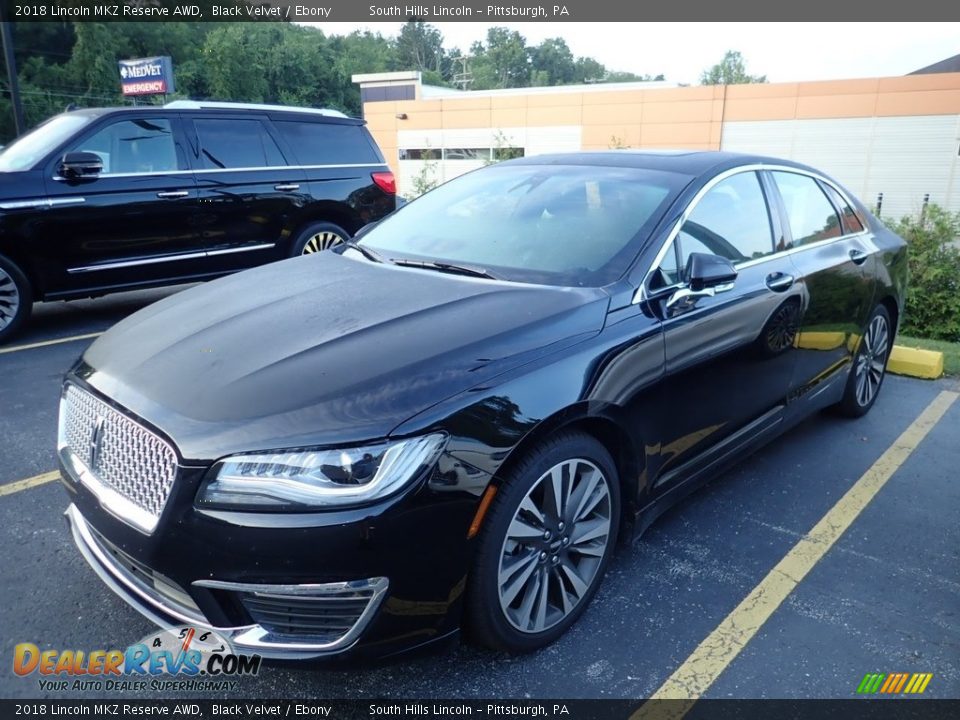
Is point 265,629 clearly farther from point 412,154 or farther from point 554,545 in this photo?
point 412,154

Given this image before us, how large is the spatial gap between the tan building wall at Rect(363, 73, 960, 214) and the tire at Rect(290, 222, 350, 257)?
27095mm

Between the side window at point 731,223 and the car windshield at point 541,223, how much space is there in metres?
0.17

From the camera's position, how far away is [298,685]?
2.31m

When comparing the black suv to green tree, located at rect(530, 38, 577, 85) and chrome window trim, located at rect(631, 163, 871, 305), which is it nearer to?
chrome window trim, located at rect(631, 163, 871, 305)

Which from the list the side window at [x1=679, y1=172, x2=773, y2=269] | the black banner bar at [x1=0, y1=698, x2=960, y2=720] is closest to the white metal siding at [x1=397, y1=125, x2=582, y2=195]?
the side window at [x1=679, y1=172, x2=773, y2=269]

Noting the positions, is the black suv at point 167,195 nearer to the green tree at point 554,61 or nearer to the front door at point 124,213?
the front door at point 124,213

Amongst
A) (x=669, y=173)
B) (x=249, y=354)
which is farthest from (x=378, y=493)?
(x=669, y=173)

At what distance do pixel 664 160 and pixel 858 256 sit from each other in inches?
62.8

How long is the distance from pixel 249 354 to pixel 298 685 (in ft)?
3.56

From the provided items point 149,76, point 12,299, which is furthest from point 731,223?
point 149,76

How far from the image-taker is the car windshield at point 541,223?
9.57 feet

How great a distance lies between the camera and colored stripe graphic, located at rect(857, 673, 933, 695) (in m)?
2.35

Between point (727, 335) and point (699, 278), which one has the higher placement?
point (699, 278)

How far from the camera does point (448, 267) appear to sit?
306cm
